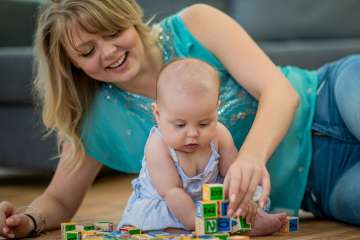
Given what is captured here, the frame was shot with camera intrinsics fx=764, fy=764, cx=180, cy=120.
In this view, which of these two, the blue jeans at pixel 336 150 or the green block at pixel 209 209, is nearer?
the green block at pixel 209 209

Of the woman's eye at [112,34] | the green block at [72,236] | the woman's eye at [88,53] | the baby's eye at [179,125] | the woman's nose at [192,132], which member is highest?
the woman's eye at [112,34]

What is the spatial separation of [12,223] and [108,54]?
0.42 m

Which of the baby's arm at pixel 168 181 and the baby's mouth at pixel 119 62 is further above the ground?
the baby's mouth at pixel 119 62

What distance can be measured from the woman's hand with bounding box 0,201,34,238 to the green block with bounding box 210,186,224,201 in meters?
0.52

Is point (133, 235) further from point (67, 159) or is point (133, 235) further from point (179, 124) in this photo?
point (67, 159)

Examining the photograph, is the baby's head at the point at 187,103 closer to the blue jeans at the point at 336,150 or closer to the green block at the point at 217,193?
the green block at the point at 217,193

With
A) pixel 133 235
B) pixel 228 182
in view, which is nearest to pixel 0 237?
pixel 133 235

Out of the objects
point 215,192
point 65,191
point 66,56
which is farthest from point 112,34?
point 215,192

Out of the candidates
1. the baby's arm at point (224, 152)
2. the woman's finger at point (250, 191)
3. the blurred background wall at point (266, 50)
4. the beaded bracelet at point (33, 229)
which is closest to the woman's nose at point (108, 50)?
the baby's arm at point (224, 152)

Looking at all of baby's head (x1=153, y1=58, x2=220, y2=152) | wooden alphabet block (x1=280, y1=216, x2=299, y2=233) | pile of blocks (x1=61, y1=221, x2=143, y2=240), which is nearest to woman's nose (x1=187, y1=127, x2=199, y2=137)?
baby's head (x1=153, y1=58, x2=220, y2=152)

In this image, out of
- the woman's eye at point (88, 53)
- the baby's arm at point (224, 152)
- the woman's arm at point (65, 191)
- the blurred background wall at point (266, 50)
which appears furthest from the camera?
the blurred background wall at point (266, 50)

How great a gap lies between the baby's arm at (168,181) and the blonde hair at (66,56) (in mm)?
296

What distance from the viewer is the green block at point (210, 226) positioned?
135cm

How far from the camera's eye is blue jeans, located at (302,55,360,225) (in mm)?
1765
